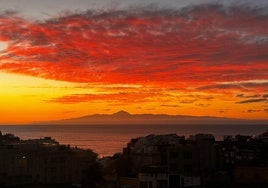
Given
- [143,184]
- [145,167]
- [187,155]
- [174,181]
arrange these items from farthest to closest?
[187,155]
[145,167]
[143,184]
[174,181]

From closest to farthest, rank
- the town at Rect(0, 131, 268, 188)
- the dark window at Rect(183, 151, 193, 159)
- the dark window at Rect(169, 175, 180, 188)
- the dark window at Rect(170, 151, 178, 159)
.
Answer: the dark window at Rect(169, 175, 180, 188)
the town at Rect(0, 131, 268, 188)
the dark window at Rect(170, 151, 178, 159)
the dark window at Rect(183, 151, 193, 159)

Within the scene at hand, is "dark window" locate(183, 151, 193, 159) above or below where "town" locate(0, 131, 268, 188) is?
above

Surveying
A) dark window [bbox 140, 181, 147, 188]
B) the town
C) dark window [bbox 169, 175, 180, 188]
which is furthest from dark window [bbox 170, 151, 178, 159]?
dark window [bbox 169, 175, 180, 188]

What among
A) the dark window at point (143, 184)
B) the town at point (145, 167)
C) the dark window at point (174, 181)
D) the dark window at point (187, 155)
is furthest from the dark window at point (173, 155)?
the dark window at point (174, 181)

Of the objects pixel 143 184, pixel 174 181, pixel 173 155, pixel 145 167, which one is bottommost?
pixel 143 184

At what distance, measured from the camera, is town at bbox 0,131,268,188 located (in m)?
37.7

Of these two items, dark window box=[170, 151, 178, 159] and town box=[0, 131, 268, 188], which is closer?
town box=[0, 131, 268, 188]

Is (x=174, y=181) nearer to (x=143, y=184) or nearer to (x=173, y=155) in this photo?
(x=143, y=184)

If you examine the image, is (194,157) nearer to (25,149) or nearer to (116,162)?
(116,162)

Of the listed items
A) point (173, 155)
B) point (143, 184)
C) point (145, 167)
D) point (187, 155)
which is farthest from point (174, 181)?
point (187, 155)

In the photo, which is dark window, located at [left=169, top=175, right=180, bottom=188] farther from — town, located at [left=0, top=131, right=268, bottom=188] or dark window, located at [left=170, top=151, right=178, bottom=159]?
dark window, located at [left=170, top=151, right=178, bottom=159]

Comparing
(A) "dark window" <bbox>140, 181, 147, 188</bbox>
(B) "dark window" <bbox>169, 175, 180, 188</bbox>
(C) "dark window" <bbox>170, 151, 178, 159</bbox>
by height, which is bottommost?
(A) "dark window" <bbox>140, 181, 147, 188</bbox>

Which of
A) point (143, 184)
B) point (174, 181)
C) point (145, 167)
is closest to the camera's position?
point (174, 181)

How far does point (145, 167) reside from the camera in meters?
40.8
